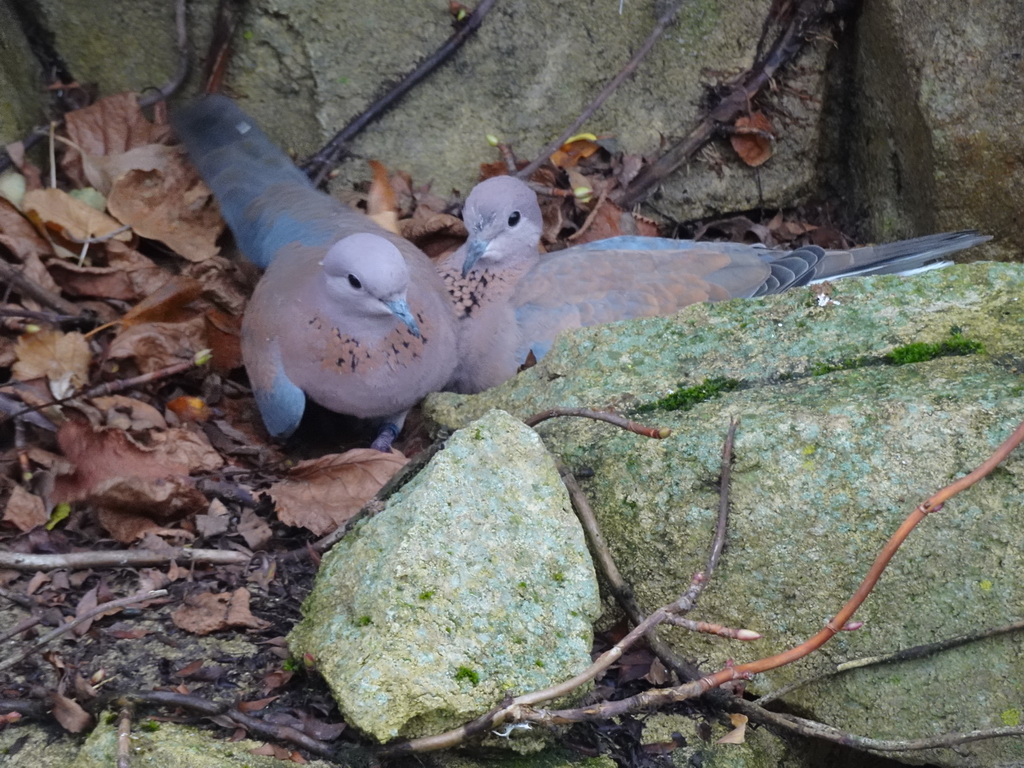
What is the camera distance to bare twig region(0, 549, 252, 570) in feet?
8.52

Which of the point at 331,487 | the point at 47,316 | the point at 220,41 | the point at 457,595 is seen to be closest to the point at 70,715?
the point at 457,595

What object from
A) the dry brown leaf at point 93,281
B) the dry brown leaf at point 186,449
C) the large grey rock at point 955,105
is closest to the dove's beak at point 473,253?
the dry brown leaf at point 186,449

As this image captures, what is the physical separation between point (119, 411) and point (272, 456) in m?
0.49

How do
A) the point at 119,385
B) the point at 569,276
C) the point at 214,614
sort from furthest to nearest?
the point at 569,276
the point at 119,385
the point at 214,614

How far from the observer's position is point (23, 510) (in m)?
2.89

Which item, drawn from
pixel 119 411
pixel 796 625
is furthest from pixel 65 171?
pixel 796 625

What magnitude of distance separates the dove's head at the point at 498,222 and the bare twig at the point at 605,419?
1376mm

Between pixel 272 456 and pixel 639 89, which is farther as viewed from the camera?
pixel 639 89

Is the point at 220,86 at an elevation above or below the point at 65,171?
above

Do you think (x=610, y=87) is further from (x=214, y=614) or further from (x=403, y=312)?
(x=214, y=614)

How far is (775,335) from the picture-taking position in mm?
2787

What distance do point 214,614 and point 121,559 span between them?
1.19 feet

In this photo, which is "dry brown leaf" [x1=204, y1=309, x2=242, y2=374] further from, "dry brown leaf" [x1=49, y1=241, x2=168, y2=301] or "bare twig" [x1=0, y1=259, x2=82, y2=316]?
"bare twig" [x1=0, y1=259, x2=82, y2=316]

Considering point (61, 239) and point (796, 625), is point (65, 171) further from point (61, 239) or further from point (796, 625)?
point (796, 625)
